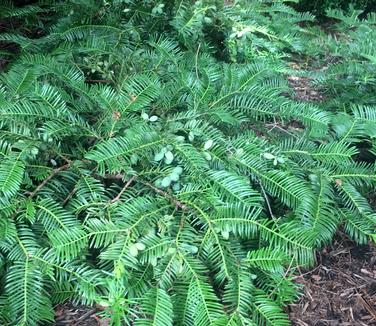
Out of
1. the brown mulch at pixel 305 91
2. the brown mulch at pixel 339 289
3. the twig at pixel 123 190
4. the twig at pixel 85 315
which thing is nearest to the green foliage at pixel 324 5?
the brown mulch at pixel 305 91

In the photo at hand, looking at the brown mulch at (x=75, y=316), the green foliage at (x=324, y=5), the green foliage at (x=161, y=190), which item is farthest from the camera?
the green foliage at (x=324, y=5)

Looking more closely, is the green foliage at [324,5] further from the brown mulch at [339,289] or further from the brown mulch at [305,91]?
the brown mulch at [339,289]

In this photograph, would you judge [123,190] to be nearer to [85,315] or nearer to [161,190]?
[161,190]

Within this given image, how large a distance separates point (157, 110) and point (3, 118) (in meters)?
0.72

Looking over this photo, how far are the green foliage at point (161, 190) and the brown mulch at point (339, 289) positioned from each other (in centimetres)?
15

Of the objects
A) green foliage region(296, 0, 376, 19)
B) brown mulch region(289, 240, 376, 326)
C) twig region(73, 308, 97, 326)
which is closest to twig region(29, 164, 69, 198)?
twig region(73, 308, 97, 326)

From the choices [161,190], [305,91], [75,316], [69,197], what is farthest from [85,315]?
[305,91]

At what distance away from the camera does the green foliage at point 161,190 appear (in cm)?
168

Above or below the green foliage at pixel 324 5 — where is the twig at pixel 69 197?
below

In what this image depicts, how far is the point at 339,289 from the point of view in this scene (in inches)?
79.6

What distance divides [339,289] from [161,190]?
3.02 feet

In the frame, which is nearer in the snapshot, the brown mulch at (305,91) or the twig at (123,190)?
the twig at (123,190)

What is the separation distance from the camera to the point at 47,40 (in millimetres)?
2789

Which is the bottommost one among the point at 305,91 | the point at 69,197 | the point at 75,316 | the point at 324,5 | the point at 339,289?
the point at 75,316
